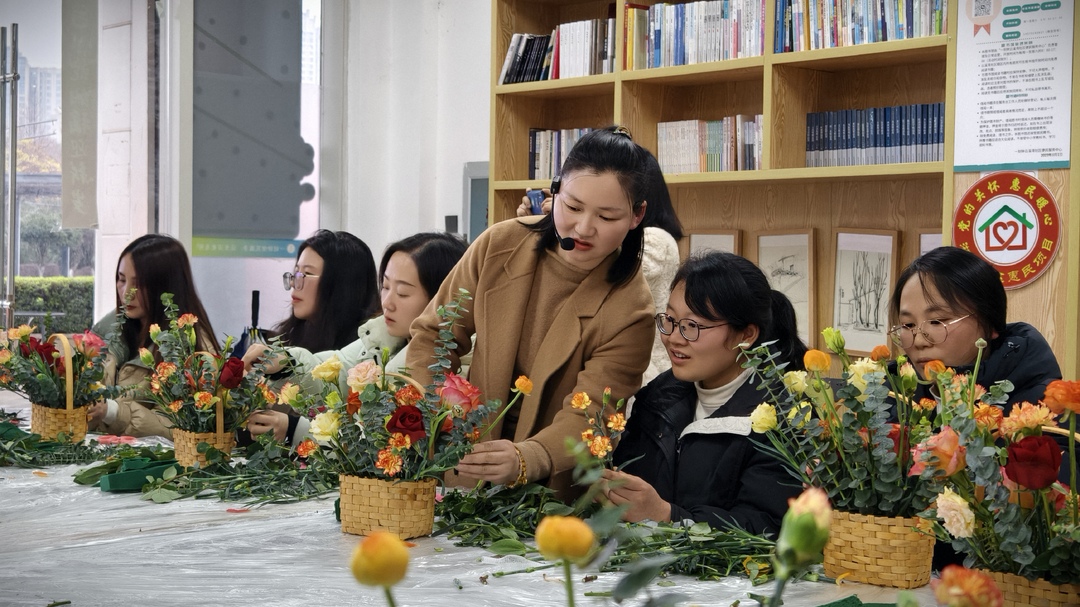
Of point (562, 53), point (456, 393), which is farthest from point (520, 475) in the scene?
point (562, 53)

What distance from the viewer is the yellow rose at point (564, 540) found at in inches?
18.0

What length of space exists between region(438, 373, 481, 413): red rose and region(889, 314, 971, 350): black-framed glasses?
0.89m

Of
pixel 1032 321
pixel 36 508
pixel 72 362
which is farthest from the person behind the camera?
pixel 1032 321

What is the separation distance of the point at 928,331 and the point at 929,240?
1.67m

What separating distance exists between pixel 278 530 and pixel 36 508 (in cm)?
53

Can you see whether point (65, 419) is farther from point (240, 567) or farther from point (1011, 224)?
point (1011, 224)

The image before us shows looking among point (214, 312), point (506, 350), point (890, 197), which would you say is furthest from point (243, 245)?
point (506, 350)

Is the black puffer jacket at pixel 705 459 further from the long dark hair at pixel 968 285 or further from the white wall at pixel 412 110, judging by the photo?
the white wall at pixel 412 110

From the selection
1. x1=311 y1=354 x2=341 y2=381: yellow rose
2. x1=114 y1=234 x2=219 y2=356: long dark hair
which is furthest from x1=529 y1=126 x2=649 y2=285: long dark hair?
x1=114 y1=234 x2=219 y2=356: long dark hair

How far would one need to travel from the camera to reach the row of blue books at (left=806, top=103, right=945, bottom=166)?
3398 millimetres

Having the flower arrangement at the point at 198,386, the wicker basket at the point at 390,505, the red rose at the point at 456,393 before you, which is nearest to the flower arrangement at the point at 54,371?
the flower arrangement at the point at 198,386

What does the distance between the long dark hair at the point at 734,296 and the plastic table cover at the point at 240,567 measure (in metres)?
0.62

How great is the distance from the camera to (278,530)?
168cm

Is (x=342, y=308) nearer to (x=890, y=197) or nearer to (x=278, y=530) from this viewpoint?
(x=278, y=530)
